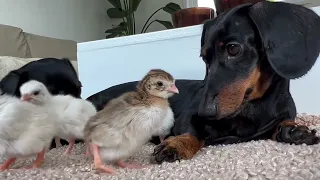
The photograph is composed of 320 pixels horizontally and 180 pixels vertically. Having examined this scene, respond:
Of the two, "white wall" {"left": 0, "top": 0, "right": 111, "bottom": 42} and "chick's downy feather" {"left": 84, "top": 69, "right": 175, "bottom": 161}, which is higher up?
"white wall" {"left": 0, "top": 0, "right": 111, "bottom": 42}

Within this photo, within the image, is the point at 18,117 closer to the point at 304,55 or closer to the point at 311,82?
the point at 304,55

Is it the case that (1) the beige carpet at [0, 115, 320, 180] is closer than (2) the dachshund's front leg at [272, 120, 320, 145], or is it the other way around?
(1) the beige carpet at [0, 115, 320, 180]

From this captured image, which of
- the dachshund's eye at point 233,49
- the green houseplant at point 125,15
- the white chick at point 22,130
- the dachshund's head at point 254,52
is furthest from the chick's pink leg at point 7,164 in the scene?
the green houseplant at point 125,15

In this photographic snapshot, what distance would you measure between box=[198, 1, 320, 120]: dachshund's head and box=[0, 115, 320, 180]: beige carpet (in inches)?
4.8

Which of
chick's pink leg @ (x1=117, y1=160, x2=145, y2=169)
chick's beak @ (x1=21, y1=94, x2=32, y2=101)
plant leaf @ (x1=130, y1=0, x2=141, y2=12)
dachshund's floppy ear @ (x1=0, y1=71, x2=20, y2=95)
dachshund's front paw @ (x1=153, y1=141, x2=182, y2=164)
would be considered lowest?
chick's pink leg @ (x1=117, y1=160, x2=145, y2=169)

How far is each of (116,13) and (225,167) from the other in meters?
3.69

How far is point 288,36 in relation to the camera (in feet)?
3.33

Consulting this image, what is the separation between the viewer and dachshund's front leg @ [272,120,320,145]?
1.01 metres

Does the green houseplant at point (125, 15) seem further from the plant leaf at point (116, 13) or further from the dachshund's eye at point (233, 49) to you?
the dachshund's eye at point (233, 49)

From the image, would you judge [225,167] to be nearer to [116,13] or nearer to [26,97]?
[26,97]

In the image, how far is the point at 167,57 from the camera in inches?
72.9

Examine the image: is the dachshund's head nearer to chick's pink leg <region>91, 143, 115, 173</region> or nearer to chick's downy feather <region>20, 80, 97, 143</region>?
chick's pink leg <region>91, 143, 115, 173</region>

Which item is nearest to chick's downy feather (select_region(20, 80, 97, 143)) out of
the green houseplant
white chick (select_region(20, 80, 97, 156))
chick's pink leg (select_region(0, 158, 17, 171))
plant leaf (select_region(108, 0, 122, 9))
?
white chick (select_region(20, 80, 97, 156))

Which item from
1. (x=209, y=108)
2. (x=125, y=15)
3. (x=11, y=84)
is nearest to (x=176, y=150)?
(x=209, y=108)
